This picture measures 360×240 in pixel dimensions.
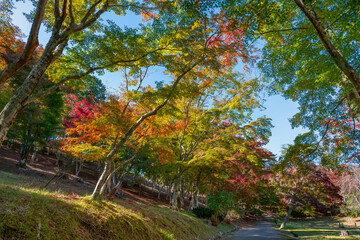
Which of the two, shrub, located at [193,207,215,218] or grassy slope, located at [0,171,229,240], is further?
shrub, located at [193,207,215,218]

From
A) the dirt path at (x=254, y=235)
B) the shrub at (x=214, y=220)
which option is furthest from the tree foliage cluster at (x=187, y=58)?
the shrub at (x=214, y=220)

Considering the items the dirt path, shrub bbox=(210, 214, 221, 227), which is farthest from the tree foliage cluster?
shrub bbox=(210, 214, 221, 227)

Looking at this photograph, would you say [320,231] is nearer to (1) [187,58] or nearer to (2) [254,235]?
(2) [254,235]

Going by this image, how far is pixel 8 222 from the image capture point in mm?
2607

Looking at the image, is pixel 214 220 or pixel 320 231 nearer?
pixel 214 220

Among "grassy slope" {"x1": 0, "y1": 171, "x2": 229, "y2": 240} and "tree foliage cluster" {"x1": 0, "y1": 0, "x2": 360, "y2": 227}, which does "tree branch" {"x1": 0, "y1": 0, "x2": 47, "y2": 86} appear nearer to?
"tree foliage cluster" {"x1": 0, "y1": 0, "x2": 360, "y2": 227}

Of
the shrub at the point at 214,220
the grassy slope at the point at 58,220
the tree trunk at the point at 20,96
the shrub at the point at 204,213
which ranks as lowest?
the shrub at the point at 214,220

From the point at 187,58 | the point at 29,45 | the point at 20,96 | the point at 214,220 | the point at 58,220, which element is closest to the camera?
the point at 58,220

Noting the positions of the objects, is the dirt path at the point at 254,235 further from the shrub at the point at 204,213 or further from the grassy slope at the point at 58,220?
the grassy slope at the point at 58,220

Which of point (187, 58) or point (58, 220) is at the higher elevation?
point (187, 58)

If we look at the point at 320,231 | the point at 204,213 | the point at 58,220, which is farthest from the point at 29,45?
the point at 320,231

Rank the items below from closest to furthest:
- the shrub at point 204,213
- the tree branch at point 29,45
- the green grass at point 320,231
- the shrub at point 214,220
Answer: the tree branch at point 29,45 < the green grass at point 320,231 < the shrub at point 214,220 < the shrub at point 204,213

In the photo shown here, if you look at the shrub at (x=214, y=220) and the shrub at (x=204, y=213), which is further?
the shrub at (x=204, y=213)

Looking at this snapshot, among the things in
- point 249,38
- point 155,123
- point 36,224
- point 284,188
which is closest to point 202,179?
point 284,188
